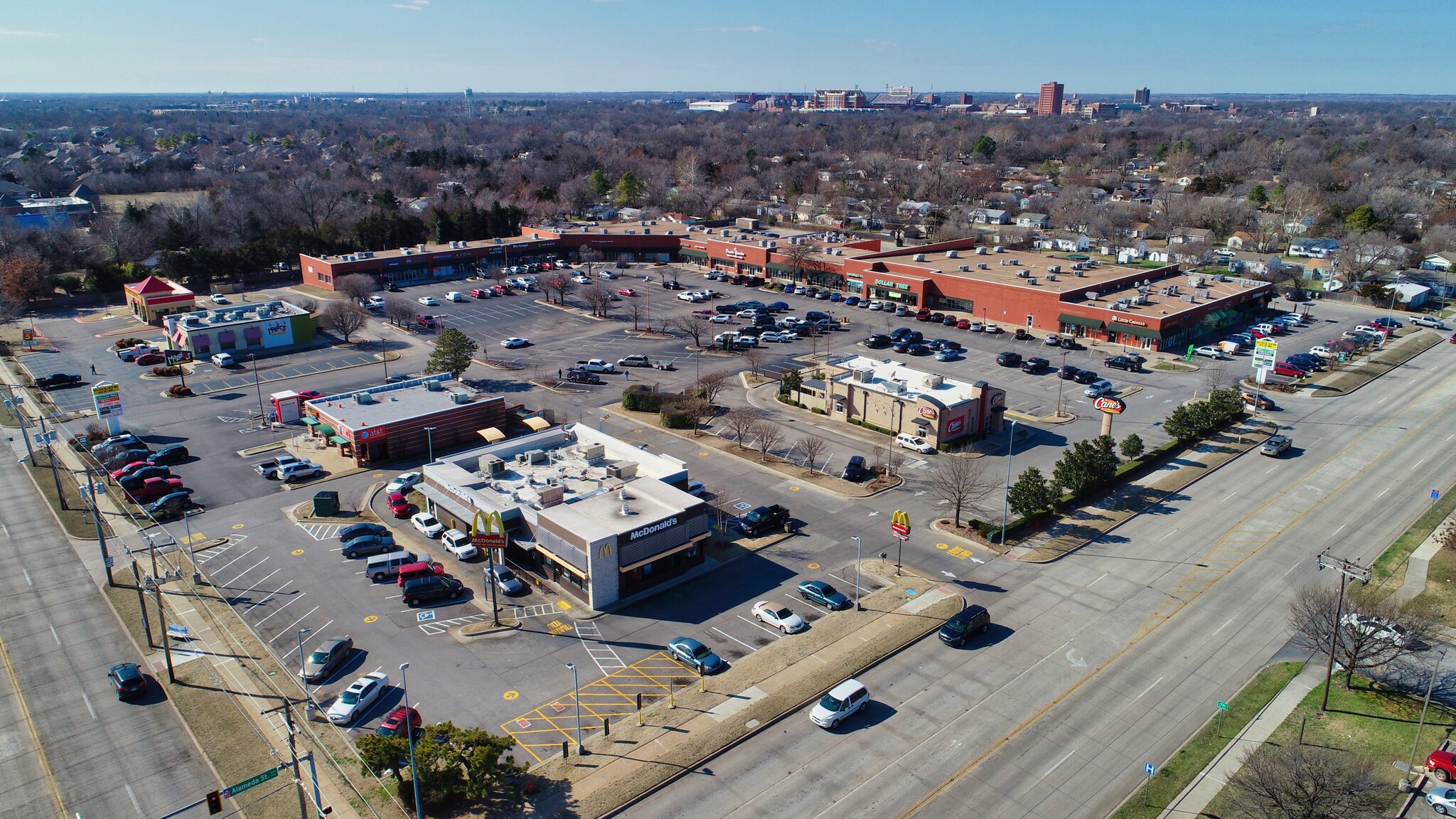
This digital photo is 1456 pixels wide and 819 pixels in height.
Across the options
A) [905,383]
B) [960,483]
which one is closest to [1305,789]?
[960,483]

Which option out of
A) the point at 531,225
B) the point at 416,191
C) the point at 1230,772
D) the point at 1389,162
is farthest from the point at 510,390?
the point at 1389,162

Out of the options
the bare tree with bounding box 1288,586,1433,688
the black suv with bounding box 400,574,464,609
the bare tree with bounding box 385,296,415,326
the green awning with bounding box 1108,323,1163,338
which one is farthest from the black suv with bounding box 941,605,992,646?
the bare tree with bounding box 385,296,415,326

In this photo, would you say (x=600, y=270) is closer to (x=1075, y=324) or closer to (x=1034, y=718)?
(x=1075, y=324)

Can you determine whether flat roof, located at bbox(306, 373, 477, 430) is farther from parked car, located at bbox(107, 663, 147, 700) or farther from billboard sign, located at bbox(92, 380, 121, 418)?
parked car, located at bbox(107, 663, 147, 700)

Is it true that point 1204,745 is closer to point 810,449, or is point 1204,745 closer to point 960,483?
point 960,483

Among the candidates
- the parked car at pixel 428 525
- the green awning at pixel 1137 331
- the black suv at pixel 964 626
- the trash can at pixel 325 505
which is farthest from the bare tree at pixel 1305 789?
the green awning at pixel 1137 331

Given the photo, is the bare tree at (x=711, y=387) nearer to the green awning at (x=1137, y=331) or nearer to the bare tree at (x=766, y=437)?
the bare tree at (x=766, y=437)
